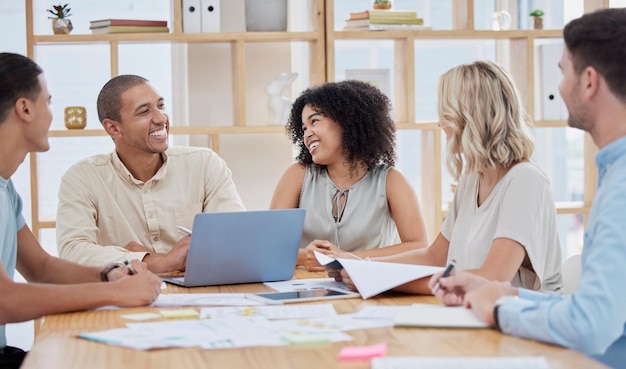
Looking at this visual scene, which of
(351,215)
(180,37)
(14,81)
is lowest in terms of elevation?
(351,215)

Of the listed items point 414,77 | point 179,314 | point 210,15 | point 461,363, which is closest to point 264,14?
point 210,15

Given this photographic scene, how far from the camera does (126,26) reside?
4156 millimetres

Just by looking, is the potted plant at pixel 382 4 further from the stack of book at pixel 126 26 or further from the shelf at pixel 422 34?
the stack of book at pixel 126 26

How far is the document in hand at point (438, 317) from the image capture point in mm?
1789

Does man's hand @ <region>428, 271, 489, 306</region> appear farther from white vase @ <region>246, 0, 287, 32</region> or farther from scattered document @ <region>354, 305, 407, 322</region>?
white vase @ <region>246, 0, 287, 32</region>

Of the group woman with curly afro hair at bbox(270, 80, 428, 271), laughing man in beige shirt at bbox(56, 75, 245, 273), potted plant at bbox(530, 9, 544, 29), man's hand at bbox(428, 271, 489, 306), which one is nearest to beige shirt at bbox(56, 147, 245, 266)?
laughing man in beige shirt at bbox(56, 75, 245, 273)

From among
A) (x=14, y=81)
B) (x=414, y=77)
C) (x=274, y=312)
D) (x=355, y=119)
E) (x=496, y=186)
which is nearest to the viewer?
(x=274, y=312)

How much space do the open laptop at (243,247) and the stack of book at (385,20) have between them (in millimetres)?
1957

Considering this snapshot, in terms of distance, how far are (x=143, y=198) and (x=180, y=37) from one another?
46.7 inches

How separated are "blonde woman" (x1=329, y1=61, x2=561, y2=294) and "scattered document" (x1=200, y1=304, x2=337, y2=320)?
1.07 feet

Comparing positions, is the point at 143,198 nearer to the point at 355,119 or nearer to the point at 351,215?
the point at 351,215

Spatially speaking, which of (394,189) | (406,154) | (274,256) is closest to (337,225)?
(394,189)

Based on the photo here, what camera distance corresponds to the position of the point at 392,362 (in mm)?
1461

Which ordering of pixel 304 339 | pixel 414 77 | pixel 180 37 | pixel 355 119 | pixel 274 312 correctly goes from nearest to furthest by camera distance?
pixel 304 339 → pixel 274 312 → pixel 355 119 → pixel 180 37 → pixel 414 77
